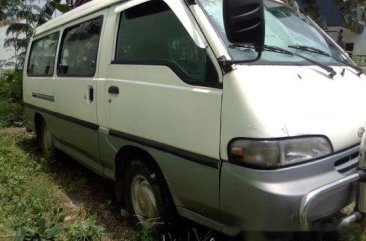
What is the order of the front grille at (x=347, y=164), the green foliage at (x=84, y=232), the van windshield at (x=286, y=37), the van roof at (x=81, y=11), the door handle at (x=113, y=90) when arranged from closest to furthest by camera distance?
1. the front grille at (x=347, y=164)
2. the van windshield at (x=286, y=37)
3. the green foliage at (x=84, y=232)
4. the door handle at (x=113, y=90)
5. the van roof at (x=81, y=11)

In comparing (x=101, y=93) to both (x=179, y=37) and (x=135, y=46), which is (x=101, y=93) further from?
(x=179, y=37)

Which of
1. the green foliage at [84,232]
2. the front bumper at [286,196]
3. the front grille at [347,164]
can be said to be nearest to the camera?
the front bumper at [286,196]

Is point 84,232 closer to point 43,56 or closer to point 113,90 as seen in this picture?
point 113,90

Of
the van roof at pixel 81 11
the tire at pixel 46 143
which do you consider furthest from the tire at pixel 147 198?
the tire at pixel 46 143

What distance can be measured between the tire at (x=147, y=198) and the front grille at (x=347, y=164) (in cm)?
126

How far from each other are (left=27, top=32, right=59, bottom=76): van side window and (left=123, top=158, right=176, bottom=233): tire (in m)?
2.41

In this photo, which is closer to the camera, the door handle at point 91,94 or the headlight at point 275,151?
the headlight at point 275,151

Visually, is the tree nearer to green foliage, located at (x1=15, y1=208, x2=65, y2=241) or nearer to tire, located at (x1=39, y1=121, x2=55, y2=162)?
tire, located at (x1=39, y1=121, x2=55, y2=162)

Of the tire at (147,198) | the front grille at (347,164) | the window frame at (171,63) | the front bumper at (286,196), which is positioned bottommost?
the tire at (147,198)

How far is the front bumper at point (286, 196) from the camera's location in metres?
2.33

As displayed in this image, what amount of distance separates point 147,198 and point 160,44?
1.25 m

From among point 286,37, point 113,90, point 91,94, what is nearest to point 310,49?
point 286,37

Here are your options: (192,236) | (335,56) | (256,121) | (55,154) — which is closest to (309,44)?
(335,56)

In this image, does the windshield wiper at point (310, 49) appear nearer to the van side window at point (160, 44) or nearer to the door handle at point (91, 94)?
the van side window at point (160, 44)
